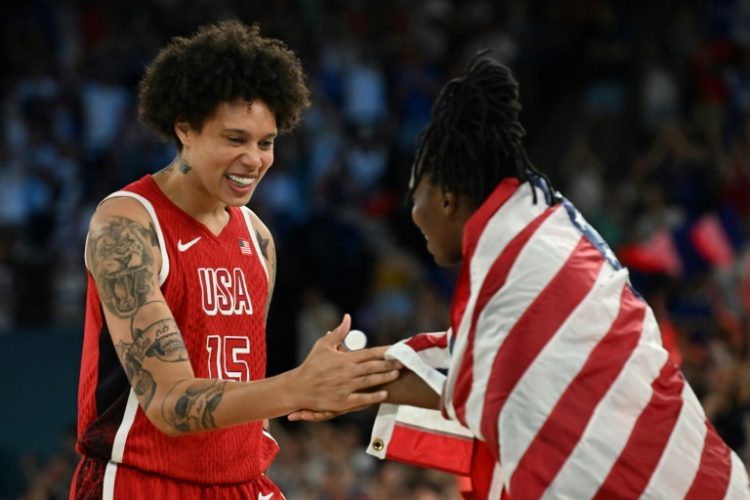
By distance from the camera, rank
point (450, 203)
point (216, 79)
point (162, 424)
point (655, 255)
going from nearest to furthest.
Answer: point (450, 203) < point (162, 424) < point (216, 79) < point (655, 255)

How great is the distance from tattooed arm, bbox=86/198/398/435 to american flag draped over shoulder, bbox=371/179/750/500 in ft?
1.22

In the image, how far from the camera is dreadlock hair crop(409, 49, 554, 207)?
3.49m

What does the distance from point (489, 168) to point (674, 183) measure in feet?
24.2

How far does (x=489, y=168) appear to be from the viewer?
3508 millimetres

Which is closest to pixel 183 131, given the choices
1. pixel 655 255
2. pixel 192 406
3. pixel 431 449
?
pixel 192 406

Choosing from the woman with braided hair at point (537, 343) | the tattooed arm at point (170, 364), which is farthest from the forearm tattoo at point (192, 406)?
the woman with braided hair at point (537, 343)

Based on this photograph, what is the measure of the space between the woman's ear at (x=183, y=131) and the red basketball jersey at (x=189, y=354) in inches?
6.6

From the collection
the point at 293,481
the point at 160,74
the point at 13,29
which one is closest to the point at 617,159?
the point at 293,481

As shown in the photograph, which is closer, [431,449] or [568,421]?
[568,421]

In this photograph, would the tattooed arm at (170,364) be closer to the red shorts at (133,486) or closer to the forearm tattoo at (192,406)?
the forearm tattoo at (192,406)

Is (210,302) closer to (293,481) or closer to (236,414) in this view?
(236,414)

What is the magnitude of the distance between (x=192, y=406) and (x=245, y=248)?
74 cm

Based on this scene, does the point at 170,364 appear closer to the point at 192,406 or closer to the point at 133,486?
the point at 192,406

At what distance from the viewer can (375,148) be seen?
11758mm
